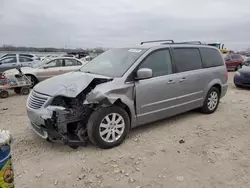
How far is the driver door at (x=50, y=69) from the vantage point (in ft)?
30.8

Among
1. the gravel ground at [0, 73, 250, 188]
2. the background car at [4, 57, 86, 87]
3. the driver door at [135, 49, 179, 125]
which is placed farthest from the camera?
the background car at [4, 57, 86, 87]

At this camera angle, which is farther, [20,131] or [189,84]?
[189,84]

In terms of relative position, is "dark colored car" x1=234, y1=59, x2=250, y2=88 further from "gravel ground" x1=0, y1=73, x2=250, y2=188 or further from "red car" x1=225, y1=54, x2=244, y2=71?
"red car" x1=225, y1=54, x2=244, y2=71

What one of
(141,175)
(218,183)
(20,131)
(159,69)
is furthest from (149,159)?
(20,131)

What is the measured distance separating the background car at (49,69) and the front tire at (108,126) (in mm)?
6613

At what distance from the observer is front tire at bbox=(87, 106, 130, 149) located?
338cm

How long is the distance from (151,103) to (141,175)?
1.48 meters

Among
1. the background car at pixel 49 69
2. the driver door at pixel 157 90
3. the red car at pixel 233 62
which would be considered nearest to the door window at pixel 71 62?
the background car at pixel 49 69

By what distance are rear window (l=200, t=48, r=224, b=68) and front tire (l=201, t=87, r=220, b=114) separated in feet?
1.98

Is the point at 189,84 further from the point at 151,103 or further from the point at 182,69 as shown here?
the point at 151,103

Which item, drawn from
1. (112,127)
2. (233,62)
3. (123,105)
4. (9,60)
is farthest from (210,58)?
(233,62)

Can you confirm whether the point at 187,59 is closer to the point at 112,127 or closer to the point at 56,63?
the point at 112,127

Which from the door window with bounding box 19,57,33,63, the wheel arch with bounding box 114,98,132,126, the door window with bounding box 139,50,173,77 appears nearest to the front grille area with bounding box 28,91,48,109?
the wheel arch with bounding box 114,98,132,126

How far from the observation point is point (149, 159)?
129 inches
